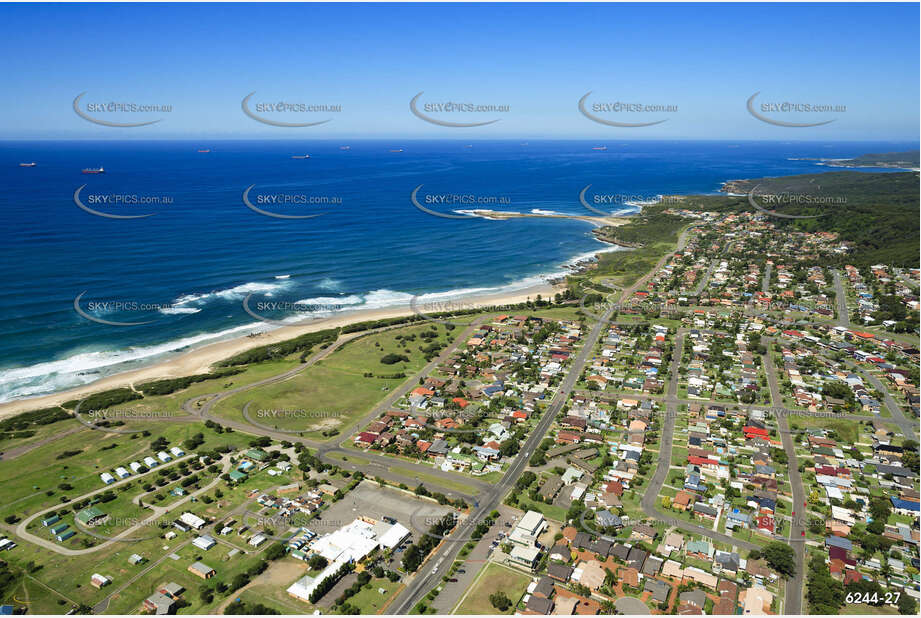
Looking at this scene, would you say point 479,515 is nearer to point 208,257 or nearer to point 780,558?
point 780,558

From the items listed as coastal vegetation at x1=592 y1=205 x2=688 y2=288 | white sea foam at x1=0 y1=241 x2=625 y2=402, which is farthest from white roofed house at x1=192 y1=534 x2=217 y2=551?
coastal vegetation at x1=592 y1=205 x2=688 y2=288

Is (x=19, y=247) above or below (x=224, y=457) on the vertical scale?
above

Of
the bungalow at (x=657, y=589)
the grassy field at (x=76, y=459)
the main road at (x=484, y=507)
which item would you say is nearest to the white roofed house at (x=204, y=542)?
the grassy field at (x=76, y=459)

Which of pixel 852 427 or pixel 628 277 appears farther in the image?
pixel 628 277

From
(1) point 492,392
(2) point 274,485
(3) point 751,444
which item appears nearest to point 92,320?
(2) point 274,485

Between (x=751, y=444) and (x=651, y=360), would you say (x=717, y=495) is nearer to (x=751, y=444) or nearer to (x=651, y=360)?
(x=751, y=444)
